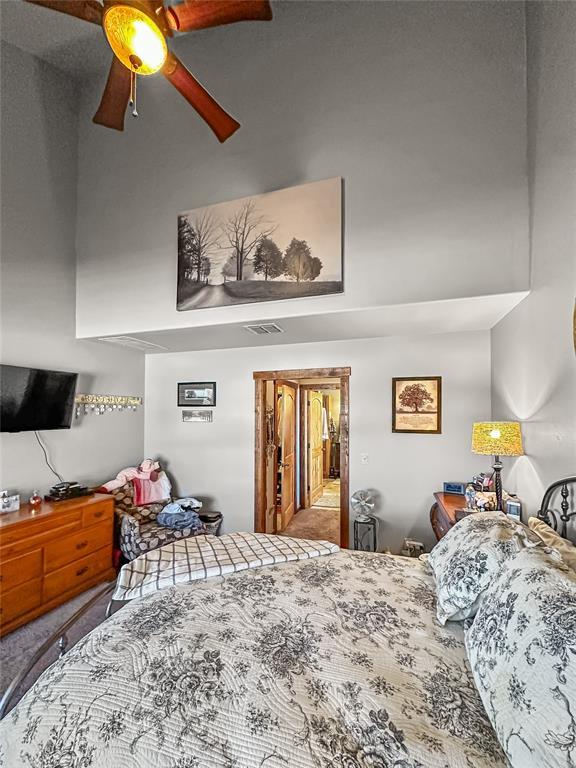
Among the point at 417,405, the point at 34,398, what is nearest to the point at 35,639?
the point at 34,398

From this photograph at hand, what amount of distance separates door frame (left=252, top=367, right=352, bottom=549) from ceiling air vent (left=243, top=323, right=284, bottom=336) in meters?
0.78

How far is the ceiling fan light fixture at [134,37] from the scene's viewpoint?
1.56 meters

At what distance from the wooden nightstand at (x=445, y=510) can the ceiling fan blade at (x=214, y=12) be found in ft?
10.8

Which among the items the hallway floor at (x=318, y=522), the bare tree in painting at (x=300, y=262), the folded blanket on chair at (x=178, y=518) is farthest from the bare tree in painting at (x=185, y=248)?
the hallway floor at (x=318, y=522)

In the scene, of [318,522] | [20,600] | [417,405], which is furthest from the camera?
[318,522]

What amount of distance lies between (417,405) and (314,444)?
3.12 metres

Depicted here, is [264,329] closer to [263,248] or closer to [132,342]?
[263,248]

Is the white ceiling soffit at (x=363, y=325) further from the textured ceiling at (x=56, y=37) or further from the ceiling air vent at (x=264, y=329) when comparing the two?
the textured ceiling at (x=56, y=37)

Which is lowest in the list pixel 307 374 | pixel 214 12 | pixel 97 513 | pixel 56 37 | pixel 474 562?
pixel 97 513

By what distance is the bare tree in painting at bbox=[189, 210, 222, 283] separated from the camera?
3205 mm

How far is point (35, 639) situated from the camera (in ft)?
8.20

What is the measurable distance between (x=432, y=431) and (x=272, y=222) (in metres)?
2.62

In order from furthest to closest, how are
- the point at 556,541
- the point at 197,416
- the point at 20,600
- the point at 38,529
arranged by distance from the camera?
1. the point at 197,416
2. the point at 38,529
3. the point at 20,600
4. the point at 556,541

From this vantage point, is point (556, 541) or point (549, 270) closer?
point (556, 541)
